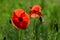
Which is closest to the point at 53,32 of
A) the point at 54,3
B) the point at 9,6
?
the point at 9,6

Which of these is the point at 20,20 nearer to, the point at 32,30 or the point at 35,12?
the point at 35,12

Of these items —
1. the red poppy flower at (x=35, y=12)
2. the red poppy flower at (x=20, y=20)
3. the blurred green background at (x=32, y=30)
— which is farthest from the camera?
the blurred green background at (x=32, y=30)

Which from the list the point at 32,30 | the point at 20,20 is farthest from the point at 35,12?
the point at 32,30

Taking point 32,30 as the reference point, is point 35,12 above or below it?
above

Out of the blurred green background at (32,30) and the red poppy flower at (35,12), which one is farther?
the blurred green background at (32,30)

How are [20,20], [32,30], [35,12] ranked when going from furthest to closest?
1. [32,30]
2. [35,12]
3. [20,20]

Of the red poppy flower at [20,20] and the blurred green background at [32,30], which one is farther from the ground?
the red poppy flower at [20,20]

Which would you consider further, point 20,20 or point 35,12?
point 35,12

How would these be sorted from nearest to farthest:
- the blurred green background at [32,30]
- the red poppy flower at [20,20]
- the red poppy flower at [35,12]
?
the red poppy flower at [20,20] → the red poppy flower at [35,12] → the blurred green background at [32,30]

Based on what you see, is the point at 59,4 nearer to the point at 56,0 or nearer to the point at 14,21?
the point at 56,0

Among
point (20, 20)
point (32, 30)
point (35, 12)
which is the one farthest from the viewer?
point (32, 30)

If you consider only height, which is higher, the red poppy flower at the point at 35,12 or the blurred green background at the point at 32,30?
the red poppy flower at the point at 35,12

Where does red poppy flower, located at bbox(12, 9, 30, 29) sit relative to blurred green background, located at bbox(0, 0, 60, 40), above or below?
above

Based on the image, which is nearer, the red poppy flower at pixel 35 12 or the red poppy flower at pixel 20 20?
the red poppy flower at pixel 20 20
